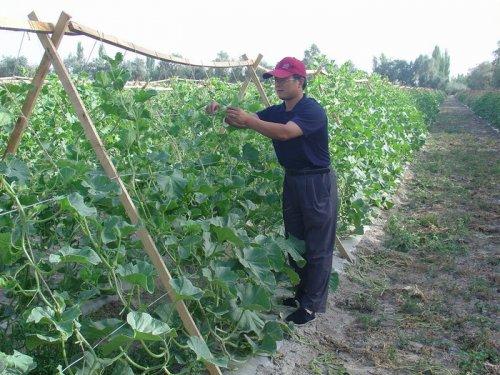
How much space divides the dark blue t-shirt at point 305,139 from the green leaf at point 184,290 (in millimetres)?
1453

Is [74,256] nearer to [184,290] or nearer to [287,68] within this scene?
[184,290]

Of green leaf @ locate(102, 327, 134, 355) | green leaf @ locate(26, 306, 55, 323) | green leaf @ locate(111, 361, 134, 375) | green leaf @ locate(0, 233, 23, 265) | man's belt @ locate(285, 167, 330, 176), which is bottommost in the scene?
green leaf @ locate(111, 361, 134, 375)

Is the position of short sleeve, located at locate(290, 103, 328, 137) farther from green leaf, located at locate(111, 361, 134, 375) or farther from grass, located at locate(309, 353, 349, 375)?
green leaf, located at locate(111, 361, 134, 375)

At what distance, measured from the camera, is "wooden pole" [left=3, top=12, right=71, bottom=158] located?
9.74 ft

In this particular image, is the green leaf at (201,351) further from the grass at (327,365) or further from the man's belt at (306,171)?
the man's belt at (306,171)

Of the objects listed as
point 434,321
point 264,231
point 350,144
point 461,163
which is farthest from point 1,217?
point 461,163

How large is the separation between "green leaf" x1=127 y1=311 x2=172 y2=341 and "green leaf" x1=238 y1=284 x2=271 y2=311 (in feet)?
2.75

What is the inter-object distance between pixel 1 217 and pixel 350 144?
5241 millimetres

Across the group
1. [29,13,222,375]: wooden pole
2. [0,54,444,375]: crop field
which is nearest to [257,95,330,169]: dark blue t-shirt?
[0,54,444,375]: crop field

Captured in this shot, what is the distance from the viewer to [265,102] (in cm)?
559

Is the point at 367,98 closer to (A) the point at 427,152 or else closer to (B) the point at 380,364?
(A) the point at 427,152

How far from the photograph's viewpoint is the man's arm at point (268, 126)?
3834 millimetres

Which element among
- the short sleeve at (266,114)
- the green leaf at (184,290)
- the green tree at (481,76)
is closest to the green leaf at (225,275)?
the green leaf at (184,290)

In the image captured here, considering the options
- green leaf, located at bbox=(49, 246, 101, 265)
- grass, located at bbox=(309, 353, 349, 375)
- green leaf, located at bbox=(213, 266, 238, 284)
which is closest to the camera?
green leaf, located at bbox=(49, 246, 101, 265)
